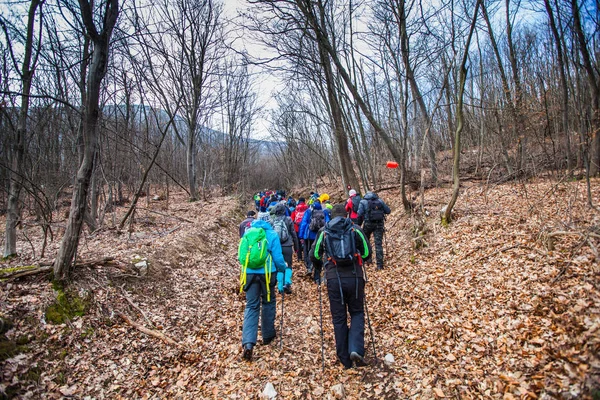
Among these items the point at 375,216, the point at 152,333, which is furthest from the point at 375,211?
the point at 152,333

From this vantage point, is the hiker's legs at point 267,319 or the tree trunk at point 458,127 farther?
the tree trunk at point 458,127

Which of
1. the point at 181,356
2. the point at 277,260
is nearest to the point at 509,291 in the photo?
the point at 277,260

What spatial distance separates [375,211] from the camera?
8117 millimetres

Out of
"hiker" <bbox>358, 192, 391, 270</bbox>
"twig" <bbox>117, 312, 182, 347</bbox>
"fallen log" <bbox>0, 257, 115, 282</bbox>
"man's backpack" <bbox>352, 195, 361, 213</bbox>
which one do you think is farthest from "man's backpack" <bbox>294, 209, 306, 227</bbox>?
"fallen log" <bbox>0, 257, 115, 282</bbox>

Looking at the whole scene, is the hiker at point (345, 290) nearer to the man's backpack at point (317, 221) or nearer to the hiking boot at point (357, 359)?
the hiking boot at point (357, 359)

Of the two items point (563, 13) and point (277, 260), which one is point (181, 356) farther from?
point (563, 13)

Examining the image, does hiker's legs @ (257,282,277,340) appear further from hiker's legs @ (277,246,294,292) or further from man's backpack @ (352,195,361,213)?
man's backpack @ (352,195,361,213)

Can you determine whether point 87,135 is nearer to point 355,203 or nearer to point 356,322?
point 356,322

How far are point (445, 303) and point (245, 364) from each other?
11.8ft

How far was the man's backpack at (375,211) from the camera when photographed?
810 cm

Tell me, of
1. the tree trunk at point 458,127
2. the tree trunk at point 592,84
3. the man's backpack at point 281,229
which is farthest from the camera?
the tree trunk at point 458,127

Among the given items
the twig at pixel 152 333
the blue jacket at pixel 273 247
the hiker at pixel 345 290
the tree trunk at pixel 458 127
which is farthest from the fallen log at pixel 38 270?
the tree trunk at pixel 458 127

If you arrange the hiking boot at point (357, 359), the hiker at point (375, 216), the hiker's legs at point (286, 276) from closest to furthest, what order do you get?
the hiking boot at point (357, 359)
the hiker's legs at point (286, 276)
the hiker at point (375, 216)

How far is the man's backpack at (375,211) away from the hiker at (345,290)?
3.67 metres
